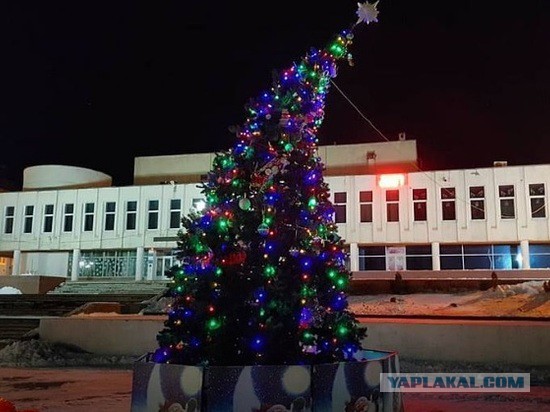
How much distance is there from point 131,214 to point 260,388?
113 feet

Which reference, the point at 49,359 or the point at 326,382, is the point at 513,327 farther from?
the point at 49,359

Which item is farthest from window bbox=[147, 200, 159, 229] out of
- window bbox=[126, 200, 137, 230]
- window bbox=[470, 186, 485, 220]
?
window bbox=[470, 186, 485, 220]

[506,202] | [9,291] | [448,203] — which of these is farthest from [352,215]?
[9,291]

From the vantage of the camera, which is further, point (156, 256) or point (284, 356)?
point (156, 256)

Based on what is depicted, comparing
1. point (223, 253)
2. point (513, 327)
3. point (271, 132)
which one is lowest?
point (513, 327)

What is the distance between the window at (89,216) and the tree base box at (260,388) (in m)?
35.2

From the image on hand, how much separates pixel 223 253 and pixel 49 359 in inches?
420

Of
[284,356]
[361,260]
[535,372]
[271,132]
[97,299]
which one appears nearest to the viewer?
[284,356]

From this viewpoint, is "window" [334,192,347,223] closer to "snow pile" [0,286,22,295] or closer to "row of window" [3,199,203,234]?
"row of window" [3,199,203,234]

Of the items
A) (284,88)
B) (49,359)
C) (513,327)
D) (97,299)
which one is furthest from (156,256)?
(284,88)

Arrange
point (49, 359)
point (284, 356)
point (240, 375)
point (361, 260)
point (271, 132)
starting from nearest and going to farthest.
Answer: point (240, 375)
point (284, 356)
point (271, 132)
point (49, 359)
point (361, 260)

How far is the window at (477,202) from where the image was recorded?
32219 mm

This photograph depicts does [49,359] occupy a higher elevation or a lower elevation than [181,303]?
lower

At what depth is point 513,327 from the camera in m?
12.2
